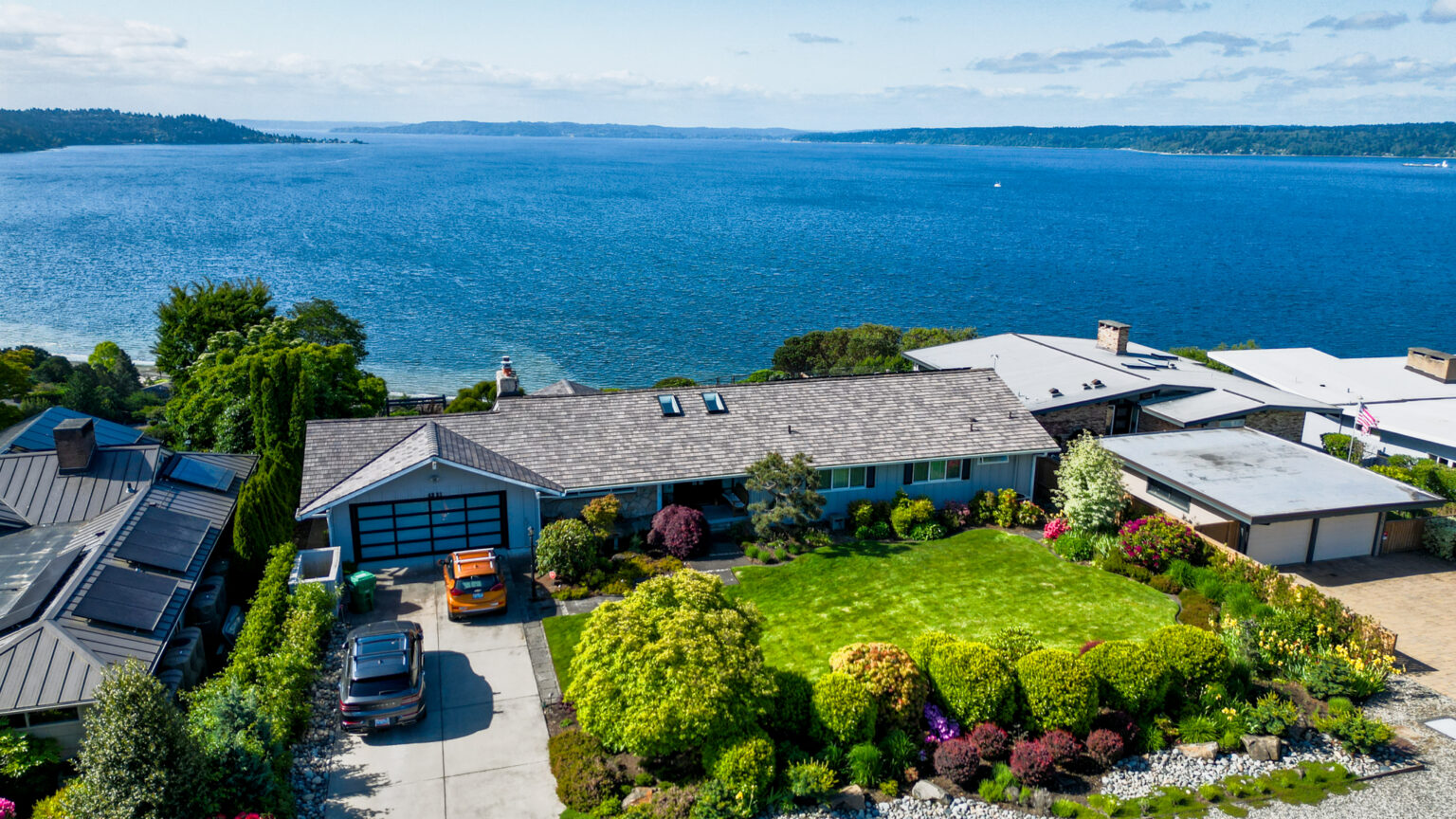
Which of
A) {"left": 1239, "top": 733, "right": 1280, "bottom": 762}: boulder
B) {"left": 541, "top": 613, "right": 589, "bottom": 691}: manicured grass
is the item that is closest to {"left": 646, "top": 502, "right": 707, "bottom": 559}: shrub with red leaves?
{"left": 541, "top": 613, "right": 589, "bottom": 691}: manicured grass

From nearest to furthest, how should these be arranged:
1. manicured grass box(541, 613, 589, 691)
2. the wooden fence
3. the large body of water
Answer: manicured grass box(541, 613, 589, 691) < the wooden fence < the large body of water

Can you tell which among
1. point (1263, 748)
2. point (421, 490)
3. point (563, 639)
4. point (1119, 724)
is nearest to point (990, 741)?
point (1119, 724)

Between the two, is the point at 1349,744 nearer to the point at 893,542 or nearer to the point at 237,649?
the point at 893,542

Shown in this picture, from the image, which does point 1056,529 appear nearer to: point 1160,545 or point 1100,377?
point 1160,545

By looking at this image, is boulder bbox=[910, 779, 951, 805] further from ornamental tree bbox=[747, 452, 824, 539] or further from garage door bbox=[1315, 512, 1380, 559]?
garage door bbox=[1315, 512, 1380, 559]

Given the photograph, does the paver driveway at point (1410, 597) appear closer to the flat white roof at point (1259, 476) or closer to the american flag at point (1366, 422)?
the flat white roof at point (1259, 476)
